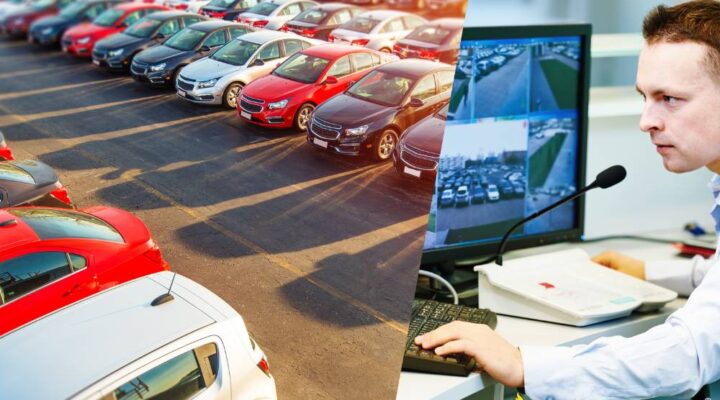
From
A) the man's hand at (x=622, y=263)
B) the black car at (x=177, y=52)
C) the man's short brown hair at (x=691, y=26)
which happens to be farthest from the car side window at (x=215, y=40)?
the man's hand at (x=622, y=263)

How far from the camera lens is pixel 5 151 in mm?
852

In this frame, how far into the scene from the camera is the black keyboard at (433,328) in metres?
1.55

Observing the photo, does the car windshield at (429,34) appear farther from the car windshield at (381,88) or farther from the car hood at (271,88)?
the car hood at (271,88)

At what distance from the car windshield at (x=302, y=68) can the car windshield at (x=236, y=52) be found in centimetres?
4

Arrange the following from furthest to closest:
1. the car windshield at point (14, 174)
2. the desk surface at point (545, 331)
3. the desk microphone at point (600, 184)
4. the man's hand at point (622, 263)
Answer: the man's hand at point (622, 263), the desk microphone at point (600, 184), the desk surface at point (545, 331), the car windshield at point (14, 174)

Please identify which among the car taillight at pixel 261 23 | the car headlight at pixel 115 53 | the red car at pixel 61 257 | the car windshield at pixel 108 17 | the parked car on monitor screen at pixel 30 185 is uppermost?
the car windshield at pixel 108 17

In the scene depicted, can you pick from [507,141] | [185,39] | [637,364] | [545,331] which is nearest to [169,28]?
[185,39]

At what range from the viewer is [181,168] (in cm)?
89

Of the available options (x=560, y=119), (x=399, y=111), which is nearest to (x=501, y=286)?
(x=560, y=119)

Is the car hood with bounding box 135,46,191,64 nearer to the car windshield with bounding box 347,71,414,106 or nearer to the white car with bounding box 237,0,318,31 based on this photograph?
the white car with bounding box 237,0,318,31

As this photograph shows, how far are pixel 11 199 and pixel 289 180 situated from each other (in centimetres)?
31

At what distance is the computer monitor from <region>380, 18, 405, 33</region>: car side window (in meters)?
1.15

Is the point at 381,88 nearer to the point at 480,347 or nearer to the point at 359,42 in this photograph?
the point at 359,42

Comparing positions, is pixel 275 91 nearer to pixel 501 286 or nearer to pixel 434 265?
pixel 501 286
